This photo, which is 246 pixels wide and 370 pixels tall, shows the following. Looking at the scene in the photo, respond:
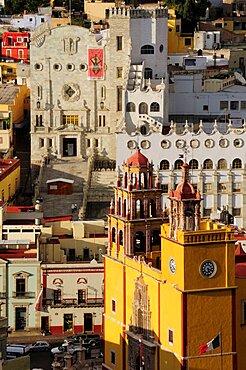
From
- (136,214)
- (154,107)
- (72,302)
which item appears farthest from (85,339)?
(154,107)

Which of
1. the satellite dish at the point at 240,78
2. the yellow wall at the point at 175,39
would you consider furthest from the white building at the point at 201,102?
the yellow wall at the point at 175,39

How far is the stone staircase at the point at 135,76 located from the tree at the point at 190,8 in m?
28.0

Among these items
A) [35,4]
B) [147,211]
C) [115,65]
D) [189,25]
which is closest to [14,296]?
[147,211]

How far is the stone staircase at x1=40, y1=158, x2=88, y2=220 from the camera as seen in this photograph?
391 ft

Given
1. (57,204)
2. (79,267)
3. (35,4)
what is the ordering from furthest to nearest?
(35,4), (57,204), (79,267)

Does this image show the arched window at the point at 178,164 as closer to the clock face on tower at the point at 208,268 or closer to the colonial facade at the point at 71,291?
the colonial facade at the point at 71,291

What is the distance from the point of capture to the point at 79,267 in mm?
102938

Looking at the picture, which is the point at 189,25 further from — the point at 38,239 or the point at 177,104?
the point at 38,239

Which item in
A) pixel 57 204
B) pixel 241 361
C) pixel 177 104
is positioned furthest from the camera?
pixel 177 104

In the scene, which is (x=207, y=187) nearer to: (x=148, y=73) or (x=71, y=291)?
(x=148, y=73)

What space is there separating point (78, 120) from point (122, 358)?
39535 mm

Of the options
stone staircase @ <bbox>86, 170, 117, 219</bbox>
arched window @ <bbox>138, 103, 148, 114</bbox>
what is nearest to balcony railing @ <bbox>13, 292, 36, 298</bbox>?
stone staircase @ <bbox>86, 170, 117, 219</bbox>

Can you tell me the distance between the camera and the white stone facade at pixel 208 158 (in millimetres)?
120125

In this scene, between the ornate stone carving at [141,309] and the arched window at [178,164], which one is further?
the arched window at [178,164]
